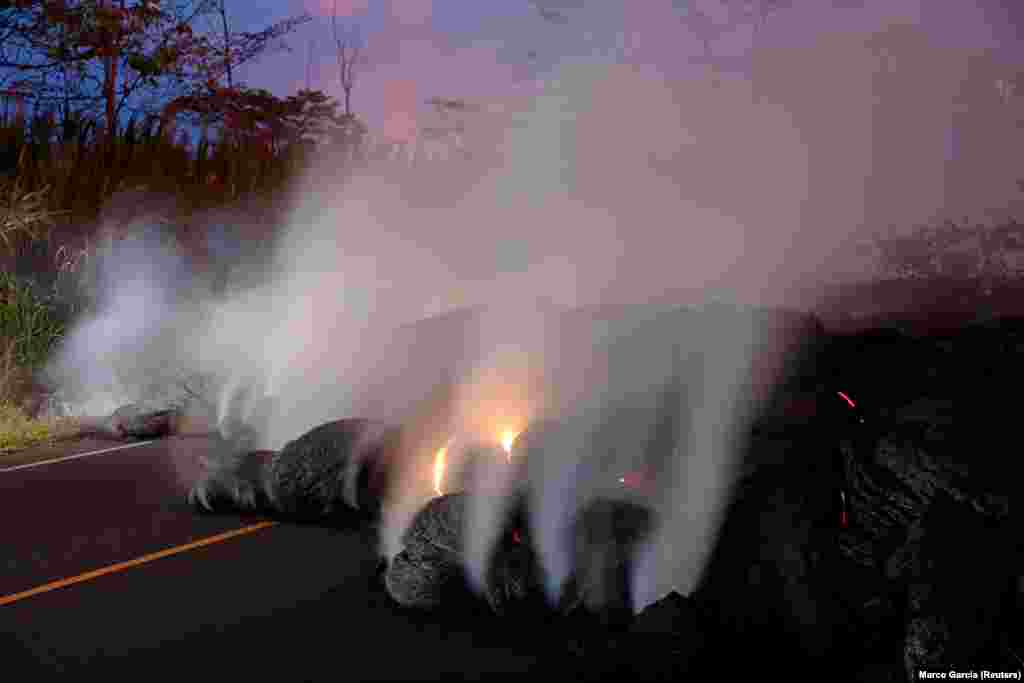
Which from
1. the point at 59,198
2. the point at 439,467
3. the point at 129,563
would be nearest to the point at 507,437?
the point at 439,467

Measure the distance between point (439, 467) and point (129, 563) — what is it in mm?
2266

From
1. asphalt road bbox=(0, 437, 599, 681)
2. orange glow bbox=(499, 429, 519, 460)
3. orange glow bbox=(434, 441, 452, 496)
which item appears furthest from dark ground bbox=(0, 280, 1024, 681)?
orange glow bbox=(499, 429, 519, 460)

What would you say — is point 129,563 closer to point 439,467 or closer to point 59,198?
point 439,467

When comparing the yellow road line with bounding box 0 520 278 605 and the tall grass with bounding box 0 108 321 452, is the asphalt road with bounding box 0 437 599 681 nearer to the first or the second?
the yellow road line with bounding box 0 520 278 605

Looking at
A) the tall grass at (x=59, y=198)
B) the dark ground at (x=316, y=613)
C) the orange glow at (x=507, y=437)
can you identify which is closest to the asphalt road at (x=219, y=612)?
the dark ground at (x=316, y=613)

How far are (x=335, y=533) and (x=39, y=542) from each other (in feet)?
6.39

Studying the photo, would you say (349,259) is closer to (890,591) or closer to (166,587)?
(166,587)

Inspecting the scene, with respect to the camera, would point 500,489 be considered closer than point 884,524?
No

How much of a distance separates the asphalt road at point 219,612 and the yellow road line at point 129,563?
4cm

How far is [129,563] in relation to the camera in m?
6.38

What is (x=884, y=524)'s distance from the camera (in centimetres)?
538

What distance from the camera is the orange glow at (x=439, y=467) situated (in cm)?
743

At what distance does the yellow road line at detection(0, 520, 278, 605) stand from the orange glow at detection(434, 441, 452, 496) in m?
1.21

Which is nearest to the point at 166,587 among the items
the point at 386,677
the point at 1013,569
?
the point at 386,677
